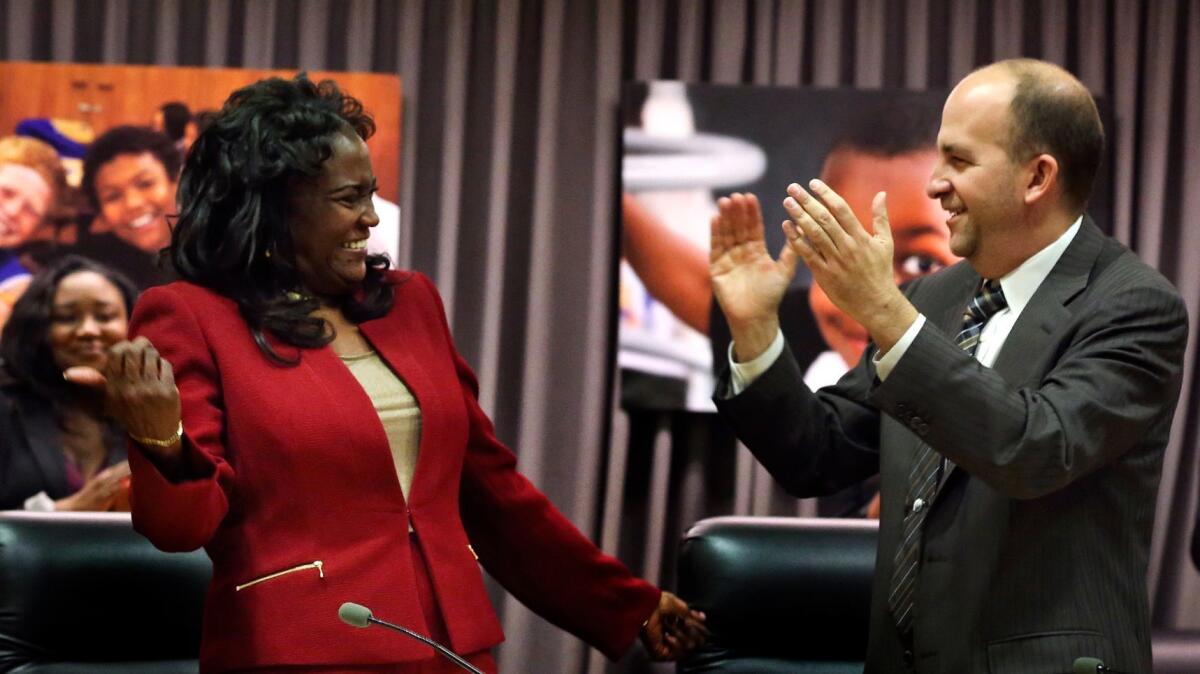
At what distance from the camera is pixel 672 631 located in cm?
257

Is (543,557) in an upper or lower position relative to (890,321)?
lower

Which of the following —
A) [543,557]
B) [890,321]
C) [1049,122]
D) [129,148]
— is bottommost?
[543,557]

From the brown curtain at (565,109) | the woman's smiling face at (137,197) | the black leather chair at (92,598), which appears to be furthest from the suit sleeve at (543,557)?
the woman's smiling face at (137,197)

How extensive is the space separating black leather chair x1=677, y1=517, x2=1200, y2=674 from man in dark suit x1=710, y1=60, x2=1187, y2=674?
47 cm

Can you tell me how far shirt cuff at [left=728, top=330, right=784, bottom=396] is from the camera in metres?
2.22

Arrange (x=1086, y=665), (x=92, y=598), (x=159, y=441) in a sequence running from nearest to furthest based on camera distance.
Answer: (x=1086, y=665) → (x=159, y=441) → (x=92, y=598)

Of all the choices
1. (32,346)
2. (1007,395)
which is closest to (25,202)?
(32,346)

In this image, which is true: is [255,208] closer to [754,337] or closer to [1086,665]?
[754,337]

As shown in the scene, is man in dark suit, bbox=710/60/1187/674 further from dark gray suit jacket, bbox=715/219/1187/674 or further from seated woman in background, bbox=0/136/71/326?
seated woman in background, bbox=0/136/71/326

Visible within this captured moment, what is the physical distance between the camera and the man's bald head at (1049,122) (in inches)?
80.8

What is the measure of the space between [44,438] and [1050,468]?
2754mm

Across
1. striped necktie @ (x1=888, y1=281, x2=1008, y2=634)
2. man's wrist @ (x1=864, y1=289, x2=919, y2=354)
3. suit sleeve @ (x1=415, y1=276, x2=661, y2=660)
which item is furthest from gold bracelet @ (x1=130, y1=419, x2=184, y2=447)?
striped necktie @ (x1=888, y1=281, x2=1008, y2=634)

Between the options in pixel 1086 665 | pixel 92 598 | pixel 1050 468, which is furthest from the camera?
pixel 92 598

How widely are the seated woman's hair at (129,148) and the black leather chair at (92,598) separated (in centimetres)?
149
